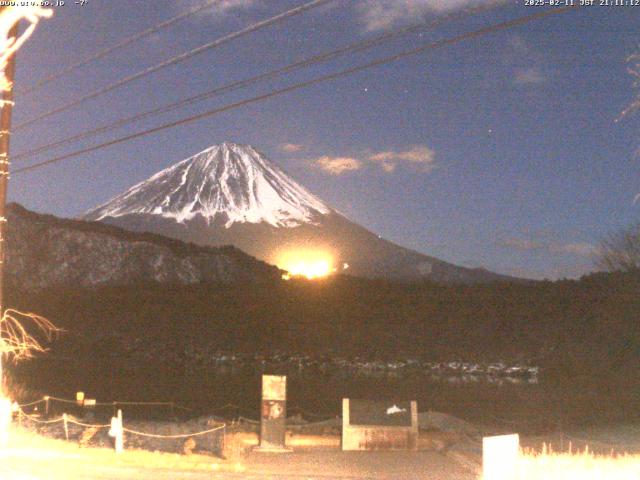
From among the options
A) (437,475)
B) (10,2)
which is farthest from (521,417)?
(10,2)

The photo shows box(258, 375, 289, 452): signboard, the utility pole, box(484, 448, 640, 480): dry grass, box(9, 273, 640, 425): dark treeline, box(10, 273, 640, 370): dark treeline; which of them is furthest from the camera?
box(10, 273, 640, 370): dark treeline

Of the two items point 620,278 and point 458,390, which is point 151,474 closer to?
point 458,390

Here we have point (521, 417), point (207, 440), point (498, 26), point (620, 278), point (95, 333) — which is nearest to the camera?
point (498, 26)

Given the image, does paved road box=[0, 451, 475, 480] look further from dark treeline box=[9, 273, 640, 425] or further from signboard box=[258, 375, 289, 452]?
dark treeline box=[9, 273, 640, 425]

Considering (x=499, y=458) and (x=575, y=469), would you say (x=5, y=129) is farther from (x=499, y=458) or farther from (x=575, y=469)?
(x=575, y=469)

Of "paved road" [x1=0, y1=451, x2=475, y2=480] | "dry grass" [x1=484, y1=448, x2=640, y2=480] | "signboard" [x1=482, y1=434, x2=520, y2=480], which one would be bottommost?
"paved road" [x1=0, y1=451, x2=475, y2=480]

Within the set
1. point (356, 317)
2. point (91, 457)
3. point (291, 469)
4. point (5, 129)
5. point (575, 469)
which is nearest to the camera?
point (575, 469)

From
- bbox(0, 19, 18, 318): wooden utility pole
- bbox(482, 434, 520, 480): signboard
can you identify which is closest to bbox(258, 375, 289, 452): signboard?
bbox(0, 19, 18, 318): wooden utility pole

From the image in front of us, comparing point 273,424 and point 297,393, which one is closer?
point 273,424

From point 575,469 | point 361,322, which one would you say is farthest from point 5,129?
A: point 361,322
